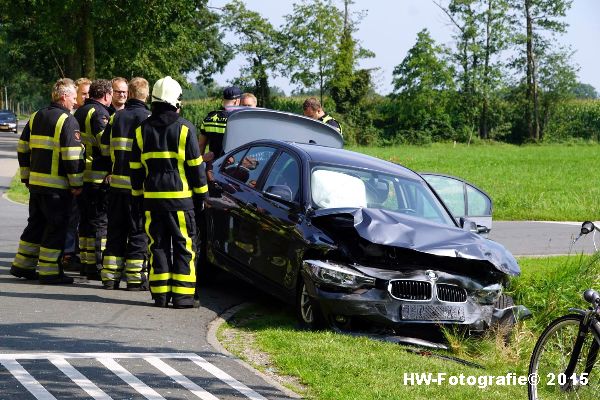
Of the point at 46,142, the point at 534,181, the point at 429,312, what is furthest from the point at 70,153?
the point at 534,181

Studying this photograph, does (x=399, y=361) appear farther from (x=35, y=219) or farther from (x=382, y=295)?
(x=35, y=219)

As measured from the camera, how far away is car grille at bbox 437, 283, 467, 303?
8.96 metres

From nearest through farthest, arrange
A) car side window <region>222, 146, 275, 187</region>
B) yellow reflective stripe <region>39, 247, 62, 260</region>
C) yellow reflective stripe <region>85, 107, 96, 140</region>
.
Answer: car side window <region>222, 146, 275, 187</region>
yellow reflective stripe <region>39, 247, 62, 260</region>
yellow reflective stripe <region>85, 107, 96, 140</region>

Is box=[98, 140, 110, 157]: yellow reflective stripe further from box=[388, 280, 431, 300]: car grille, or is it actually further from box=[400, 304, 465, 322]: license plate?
box=[400, 304, 465, 322]: license plate

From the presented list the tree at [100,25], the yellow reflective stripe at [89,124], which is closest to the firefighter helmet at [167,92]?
the yellow reflective stripe at [89,124]

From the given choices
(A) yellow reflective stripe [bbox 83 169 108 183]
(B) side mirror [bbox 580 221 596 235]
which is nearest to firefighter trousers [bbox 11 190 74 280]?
(A) yellow reflective stripe [bbox 83 169 108 183]

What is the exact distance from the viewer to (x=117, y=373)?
720 centimetres

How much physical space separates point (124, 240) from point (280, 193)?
6.48ft

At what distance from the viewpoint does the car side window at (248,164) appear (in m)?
10.8

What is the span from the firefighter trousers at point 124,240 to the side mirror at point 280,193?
4.90ft

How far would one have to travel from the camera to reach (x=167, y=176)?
9969mm

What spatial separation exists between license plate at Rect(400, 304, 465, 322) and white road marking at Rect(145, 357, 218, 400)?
218 centimetres

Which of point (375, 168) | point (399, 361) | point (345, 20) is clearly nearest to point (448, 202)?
point (375, 168)

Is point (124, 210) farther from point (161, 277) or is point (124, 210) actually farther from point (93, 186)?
point (161, 277)
